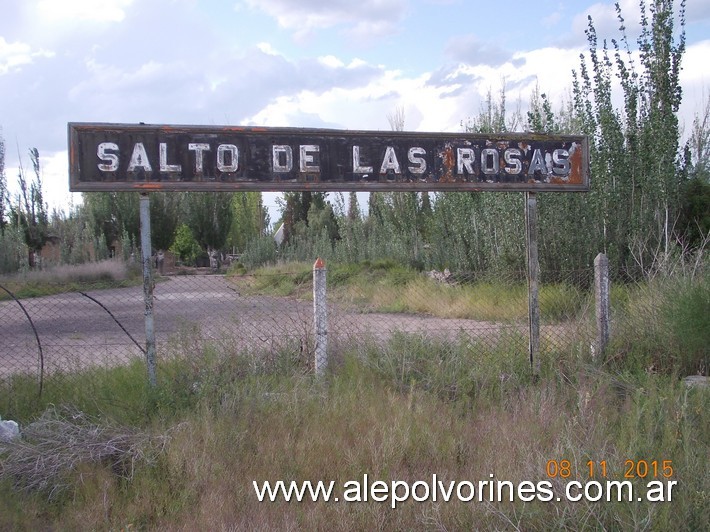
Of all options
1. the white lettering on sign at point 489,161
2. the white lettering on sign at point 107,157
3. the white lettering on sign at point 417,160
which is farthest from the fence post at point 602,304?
the white lettering on sign at point 107,157

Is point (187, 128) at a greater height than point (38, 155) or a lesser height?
lesser

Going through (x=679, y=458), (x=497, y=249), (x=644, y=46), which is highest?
(x=644, y=46)

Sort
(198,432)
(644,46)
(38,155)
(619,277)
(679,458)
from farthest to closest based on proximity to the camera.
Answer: (38,155) < (644,46) < (619,277) < (198,432) < (679,458)

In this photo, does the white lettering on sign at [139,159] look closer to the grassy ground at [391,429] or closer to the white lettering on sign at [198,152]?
the white lettering on sign at [198,152]

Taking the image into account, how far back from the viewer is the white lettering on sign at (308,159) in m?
6.70

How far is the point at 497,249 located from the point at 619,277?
2989 millimetres

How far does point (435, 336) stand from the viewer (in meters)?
7.29

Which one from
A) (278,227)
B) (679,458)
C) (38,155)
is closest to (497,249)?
(679,458)

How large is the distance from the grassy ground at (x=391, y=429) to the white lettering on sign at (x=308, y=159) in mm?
1886

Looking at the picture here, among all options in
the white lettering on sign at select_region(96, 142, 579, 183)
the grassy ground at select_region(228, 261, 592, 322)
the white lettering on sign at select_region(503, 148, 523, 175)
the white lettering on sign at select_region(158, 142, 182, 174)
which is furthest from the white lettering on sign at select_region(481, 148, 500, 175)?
the white lettering on sign at select_region(158, 142, 182, 174)

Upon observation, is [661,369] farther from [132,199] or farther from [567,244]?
[132,199]

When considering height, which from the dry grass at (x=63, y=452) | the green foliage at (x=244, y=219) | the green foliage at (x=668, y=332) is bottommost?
the dry grass at (x=63, y=452)

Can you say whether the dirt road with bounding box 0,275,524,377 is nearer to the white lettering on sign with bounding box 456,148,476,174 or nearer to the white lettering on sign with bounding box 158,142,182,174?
the white lettering on sign with bounding box 158,142,182,174

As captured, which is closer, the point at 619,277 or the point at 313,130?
the point at 313,130
